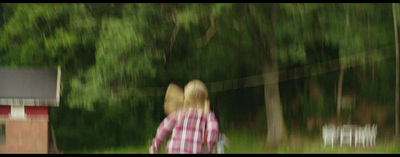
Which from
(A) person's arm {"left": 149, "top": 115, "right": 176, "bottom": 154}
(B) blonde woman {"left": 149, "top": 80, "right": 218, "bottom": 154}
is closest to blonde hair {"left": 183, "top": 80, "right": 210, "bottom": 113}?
(B) blonde woman {"left": 149, "top": 80, "right": 218, "bottom": 154}

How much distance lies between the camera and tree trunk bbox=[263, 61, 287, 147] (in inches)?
525

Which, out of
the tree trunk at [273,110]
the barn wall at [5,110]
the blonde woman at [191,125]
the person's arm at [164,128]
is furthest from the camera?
the tree trunk at [273,110]

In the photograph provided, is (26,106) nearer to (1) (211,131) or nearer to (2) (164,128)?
(2) (164,128)

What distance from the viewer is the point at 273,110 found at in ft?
44.3

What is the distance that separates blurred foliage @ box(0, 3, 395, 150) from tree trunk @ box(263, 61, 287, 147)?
35cm

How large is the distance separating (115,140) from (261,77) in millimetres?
3961

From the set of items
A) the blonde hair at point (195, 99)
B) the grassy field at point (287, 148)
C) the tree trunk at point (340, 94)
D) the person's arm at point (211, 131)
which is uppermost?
the tree trunk at point (340, 94)

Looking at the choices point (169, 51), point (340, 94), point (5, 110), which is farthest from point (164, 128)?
point (340, 94)

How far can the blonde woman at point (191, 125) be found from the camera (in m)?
4.96

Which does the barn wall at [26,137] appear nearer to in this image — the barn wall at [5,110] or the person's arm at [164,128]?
the barn wall at [5,110]

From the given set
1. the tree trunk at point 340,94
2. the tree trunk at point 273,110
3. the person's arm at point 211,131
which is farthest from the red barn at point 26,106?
the tree trunk at point 340,94

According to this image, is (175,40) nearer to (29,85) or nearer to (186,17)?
(186,17)

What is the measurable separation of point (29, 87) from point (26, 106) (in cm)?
36

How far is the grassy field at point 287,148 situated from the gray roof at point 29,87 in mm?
3026
